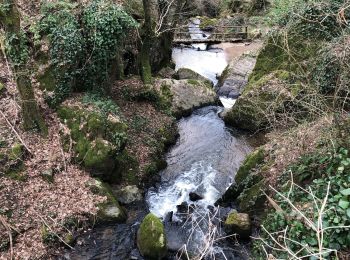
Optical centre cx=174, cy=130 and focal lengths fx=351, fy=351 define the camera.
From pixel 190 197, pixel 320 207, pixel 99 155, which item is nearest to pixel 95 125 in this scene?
pixel 99 155

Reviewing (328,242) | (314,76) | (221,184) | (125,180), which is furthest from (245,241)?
(314,76)

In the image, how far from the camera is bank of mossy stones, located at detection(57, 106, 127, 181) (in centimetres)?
1052

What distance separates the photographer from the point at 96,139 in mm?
10703

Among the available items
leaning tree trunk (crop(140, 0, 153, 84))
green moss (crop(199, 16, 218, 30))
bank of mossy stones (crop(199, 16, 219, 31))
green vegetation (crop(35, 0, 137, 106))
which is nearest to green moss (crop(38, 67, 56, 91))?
green vegetation (crop(35, 0, 137, 106))

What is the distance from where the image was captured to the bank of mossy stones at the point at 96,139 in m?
10.5

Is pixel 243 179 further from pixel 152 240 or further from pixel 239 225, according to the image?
pixel 152 240

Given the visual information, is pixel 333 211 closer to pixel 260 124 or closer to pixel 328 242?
pixel 328 242

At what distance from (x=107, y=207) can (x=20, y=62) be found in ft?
15.7

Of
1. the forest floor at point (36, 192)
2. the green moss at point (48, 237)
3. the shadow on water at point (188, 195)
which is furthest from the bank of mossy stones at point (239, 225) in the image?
the green moss at point (48, 237)

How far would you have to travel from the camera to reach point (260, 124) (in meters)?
13.6

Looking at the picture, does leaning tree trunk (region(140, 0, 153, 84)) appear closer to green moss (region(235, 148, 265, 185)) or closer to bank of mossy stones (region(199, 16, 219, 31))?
green moss (region(235, 148, 265, 185))

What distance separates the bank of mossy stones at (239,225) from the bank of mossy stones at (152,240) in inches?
67.1

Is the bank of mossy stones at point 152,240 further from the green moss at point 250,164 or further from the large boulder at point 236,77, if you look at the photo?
the large boulder at point 236,77

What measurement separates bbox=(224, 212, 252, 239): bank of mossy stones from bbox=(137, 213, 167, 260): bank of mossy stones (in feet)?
5.59
